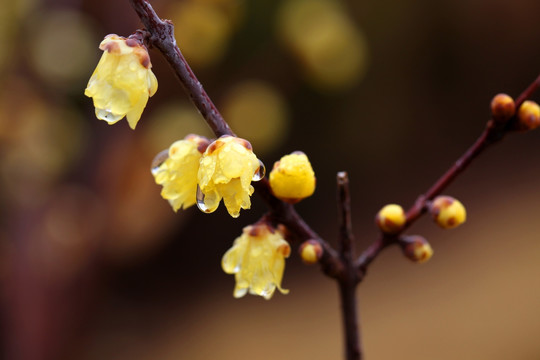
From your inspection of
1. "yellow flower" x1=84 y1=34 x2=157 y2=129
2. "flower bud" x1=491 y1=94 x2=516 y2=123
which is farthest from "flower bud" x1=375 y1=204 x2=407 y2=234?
"yellow flower" x1=84 y1=34 x2=157 y2=129

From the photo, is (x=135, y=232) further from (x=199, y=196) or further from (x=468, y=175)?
(x=468, y=175)

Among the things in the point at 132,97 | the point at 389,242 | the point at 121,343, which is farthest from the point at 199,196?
the point at 121,343

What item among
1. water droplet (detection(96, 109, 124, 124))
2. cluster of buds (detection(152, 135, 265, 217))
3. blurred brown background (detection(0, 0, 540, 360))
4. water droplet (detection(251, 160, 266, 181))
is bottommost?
blurred brown background (detection(0, 0, 540, 360))

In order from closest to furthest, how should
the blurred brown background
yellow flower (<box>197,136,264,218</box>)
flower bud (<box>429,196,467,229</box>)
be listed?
yellow flower (<box>197,136,264,218</box>)
flower bud (<box>429,196,467,229</box>)
the blurred brown background

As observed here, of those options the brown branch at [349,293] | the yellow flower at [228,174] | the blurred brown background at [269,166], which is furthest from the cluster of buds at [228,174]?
the blurred brown background at [269,166]

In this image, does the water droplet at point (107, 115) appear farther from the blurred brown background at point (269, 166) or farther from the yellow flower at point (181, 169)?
the blurred brown background at point (269, 166)

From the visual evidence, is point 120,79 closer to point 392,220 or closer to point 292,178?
point 292,178

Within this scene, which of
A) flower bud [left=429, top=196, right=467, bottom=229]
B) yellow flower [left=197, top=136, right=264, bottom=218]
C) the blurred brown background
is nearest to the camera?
yellow flower [left=197, top=136, right=264, bottom=218]

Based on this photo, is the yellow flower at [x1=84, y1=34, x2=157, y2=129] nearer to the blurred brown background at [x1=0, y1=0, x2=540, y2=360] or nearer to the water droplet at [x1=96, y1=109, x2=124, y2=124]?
the water droplet at [x1=96, y1=109, x2=124, y2=124]
